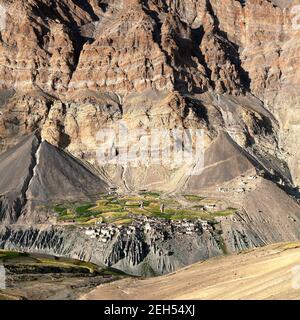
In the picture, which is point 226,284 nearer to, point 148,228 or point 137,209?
point 148,228

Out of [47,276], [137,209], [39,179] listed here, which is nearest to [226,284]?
[47,276]

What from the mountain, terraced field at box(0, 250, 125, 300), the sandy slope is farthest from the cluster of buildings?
the sandy slope

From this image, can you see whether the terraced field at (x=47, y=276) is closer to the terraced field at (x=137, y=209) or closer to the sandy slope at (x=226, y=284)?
the sandy slope at (x=226, y=284)

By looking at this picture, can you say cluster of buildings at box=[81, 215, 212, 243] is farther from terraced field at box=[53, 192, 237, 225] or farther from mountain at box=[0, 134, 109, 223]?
mountain at box=[0, 134, 109, 223]

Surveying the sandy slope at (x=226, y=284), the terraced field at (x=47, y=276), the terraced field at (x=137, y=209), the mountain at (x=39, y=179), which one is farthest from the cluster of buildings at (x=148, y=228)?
the sandy slope at (x=226, y=284)

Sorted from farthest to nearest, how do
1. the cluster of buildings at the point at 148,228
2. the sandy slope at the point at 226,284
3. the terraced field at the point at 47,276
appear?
1. the cluster of buildings at the point at 148,228
2. the terraced field at the point at 47,276
3. the sandy slope at the point at 226,284

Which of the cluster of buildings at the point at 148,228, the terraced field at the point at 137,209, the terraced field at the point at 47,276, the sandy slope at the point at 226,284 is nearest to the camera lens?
the sandy slope at the point at 226,284
